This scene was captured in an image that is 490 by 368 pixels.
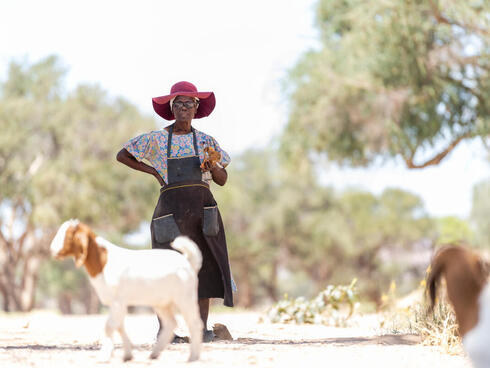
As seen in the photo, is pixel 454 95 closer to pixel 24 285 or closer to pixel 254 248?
pixel 24 285

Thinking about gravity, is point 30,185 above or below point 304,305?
above

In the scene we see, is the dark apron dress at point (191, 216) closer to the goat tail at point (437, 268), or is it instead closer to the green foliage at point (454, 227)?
the goat tail at point (437, 268)

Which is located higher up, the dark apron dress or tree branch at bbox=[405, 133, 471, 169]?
tree branch at bbox=[405, 133, 471, 169]

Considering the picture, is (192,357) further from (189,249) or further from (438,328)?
(438,328)

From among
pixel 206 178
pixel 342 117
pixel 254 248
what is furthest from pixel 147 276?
pixel 254 248

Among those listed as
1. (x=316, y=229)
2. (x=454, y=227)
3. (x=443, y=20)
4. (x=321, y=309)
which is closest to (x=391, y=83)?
(x=443, y=20)

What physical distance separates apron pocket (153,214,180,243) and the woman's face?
904mm

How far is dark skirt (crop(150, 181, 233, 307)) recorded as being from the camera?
6484mm

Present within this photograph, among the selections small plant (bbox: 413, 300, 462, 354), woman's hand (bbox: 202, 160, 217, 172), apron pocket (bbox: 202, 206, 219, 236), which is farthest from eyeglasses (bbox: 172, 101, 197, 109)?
small plant (bbox: 413, 300, 462, 354)

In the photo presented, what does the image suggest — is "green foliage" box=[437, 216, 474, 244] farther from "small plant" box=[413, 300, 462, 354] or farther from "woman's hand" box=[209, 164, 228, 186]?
"woman's hand" box=[209, 164, 228, 186]

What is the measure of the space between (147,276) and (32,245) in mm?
22140

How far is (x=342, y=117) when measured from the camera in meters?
17.2

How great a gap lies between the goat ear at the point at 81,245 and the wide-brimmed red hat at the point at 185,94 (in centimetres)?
212

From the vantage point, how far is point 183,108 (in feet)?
21.6
